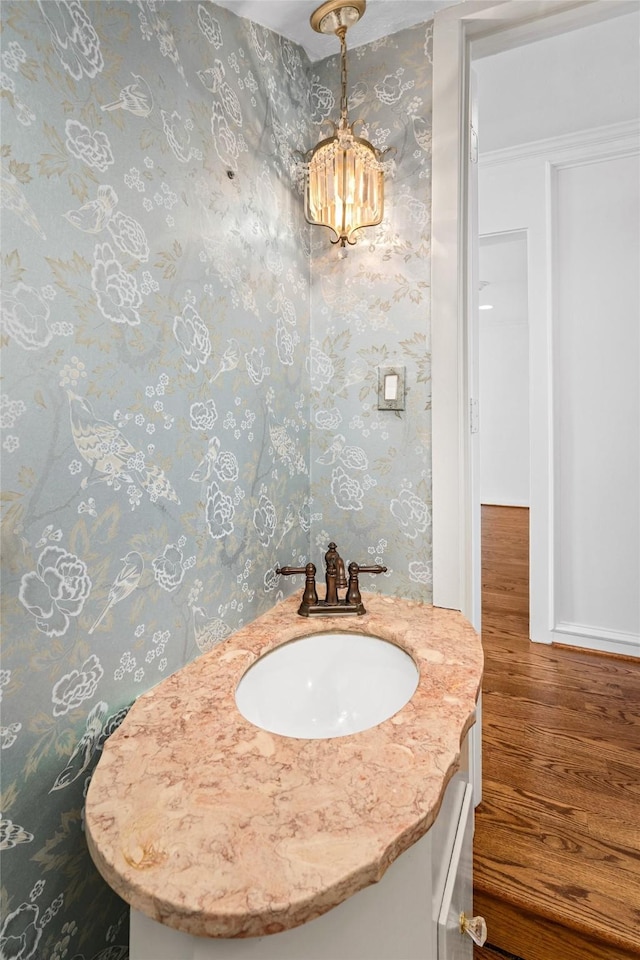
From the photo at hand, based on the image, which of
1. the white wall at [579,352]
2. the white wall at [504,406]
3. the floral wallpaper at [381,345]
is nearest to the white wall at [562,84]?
the white wall at [579,352]

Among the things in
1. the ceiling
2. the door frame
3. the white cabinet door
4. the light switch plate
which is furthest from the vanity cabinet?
the ceiling

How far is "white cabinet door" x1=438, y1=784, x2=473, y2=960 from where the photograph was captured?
30.4 inches

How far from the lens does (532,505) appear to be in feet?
8.95

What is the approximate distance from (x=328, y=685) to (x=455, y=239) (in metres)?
1.10

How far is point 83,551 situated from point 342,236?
3.15ft

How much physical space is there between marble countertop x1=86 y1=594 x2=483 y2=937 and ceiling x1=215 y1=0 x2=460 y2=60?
1.42 meters

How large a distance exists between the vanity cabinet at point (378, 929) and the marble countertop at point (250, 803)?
79 mm

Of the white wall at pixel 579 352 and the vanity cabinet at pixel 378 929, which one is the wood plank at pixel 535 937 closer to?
the vanity cabinet at pixel 378 929

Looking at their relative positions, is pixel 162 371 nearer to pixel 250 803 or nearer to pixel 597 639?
pixel 250 803

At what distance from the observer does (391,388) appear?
1.38 m

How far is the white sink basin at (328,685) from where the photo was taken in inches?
41.3

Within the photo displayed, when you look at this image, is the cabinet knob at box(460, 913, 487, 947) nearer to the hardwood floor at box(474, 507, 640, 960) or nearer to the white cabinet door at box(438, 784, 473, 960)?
the white cabinet door at box(438, 784, 473, 960)

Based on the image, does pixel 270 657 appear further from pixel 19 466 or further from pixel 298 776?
pixel 19 466

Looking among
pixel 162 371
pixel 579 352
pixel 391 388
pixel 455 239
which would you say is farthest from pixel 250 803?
pixel 579 352
